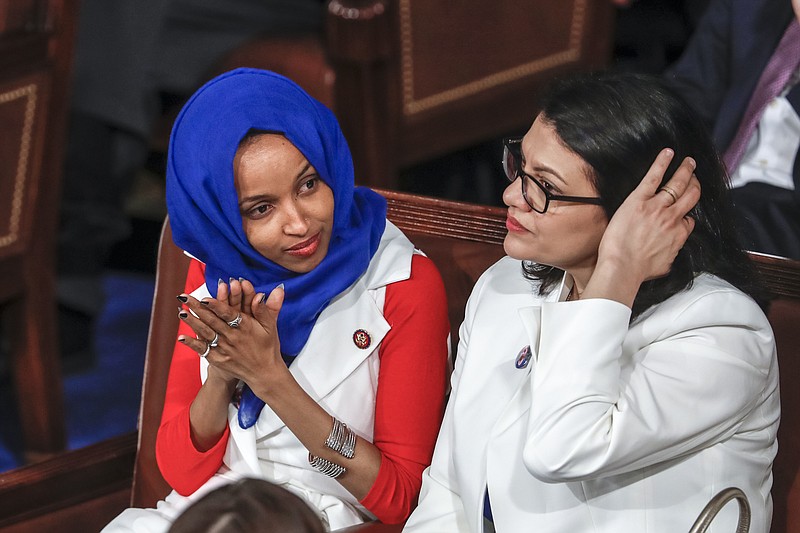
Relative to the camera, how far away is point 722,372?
1.67m

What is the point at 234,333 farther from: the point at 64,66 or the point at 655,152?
the point at 64,66

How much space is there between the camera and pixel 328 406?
2088 millimetres

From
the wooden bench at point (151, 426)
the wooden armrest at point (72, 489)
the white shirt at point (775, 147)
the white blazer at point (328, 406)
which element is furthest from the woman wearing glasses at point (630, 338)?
the white shirt at point (775, 147)

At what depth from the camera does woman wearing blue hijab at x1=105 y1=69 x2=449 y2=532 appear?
1985 mm

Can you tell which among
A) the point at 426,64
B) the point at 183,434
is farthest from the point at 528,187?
the point at 426,64

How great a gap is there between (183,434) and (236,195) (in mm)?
402

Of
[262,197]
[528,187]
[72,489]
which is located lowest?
[72,489]

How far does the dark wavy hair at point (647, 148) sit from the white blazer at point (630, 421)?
1.3 inches

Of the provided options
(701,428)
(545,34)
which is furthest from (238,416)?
(545,34)

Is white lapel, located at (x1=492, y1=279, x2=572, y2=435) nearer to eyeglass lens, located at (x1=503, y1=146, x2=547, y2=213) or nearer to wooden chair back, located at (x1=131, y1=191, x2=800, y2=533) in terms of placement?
eyeglass lens, located at (x1=503, y1=146, x2=547, y2=213)

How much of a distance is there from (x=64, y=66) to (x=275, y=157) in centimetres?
152

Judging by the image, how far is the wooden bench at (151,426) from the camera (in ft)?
7.23

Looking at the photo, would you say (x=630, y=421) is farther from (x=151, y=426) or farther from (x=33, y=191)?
(x=33, y=191)

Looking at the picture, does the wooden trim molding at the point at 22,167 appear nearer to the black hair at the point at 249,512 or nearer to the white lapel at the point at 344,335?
the white lapel at the point at 344,335
